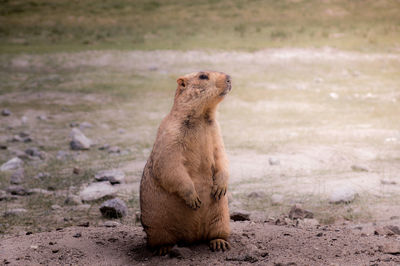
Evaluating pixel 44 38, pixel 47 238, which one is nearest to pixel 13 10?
pixel 44 38

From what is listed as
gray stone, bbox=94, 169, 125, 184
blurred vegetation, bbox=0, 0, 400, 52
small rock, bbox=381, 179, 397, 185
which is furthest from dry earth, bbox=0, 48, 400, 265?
blurred vegetation, bbox=0, 0, 400, 52

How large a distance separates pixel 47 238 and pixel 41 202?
1796 millimetres

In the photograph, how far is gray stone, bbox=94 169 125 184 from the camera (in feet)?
22.4

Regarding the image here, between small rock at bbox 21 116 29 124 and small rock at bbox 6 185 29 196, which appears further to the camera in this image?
small rock at bbox 21 116 29 124

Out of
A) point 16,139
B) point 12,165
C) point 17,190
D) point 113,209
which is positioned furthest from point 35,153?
point 113,209

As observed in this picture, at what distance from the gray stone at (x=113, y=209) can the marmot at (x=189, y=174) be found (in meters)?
1.63

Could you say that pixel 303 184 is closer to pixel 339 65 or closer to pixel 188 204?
pixel 188 204

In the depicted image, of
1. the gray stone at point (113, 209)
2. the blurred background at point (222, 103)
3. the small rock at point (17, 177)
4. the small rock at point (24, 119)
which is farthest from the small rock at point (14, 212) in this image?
the small rock at point (24, 119)

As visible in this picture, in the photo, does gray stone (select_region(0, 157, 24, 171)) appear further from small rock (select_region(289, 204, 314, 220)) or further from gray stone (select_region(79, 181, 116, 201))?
small rock (select_region(289, 204, 314, 220))

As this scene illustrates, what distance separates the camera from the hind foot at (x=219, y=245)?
4.05 m

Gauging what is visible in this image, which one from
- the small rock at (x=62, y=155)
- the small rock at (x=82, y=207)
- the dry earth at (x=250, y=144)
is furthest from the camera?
the small rock at (x=62, y=155)

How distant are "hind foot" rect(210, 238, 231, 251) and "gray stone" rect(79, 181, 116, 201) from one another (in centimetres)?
262

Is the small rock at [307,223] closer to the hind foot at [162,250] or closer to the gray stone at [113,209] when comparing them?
the hind foot at [162,250]

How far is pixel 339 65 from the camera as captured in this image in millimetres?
14578
